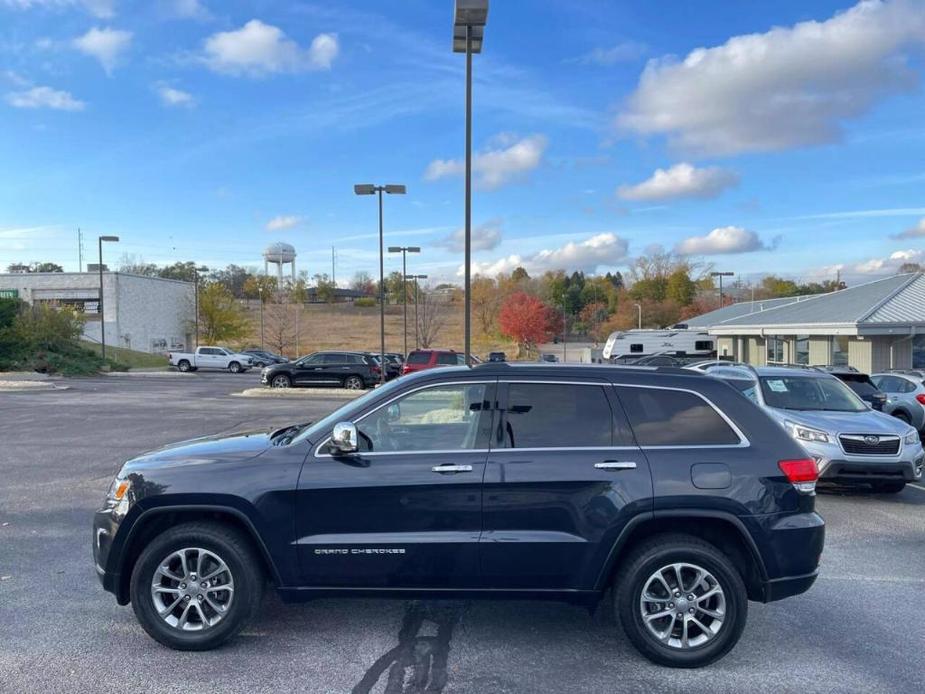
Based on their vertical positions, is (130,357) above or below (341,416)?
below

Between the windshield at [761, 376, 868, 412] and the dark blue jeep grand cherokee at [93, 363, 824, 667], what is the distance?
583 cm

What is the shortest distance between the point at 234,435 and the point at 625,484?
2824 millimetres

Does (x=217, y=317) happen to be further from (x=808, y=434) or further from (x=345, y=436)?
(x=345, y=436)

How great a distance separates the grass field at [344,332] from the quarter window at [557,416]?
53573 millimetres

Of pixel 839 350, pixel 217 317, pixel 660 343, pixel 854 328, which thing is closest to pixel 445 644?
pixel 854 328

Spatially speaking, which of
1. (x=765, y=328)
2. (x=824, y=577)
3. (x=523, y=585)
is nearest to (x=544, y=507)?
(x=523, y=585)

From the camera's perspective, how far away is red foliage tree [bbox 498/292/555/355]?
6706 centimetres

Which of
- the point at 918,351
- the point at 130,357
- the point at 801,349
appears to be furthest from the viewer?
the point at 130,357

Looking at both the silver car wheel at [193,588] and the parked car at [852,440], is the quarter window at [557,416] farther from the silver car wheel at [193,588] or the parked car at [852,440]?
the parked car at [852,440]

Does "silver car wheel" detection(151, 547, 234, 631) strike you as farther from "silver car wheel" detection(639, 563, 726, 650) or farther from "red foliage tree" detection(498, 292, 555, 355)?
"red foliage tree" detection(498, 292, 555, 355)

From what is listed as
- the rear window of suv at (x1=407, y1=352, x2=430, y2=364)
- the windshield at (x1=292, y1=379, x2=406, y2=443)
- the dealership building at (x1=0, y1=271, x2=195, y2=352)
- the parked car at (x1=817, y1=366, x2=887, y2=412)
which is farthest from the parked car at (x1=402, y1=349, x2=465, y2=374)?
the dealership building at (x1=0, y1=271, x2=195, y2=352)

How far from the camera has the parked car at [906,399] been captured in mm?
14141

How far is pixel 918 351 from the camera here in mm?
24578

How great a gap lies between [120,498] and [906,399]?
1481 centimetres
